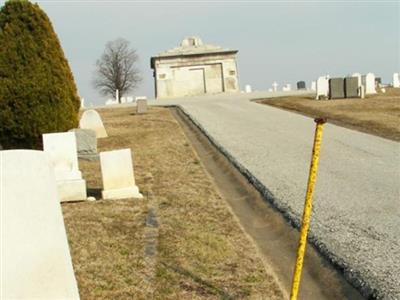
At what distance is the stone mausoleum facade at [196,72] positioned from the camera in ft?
165

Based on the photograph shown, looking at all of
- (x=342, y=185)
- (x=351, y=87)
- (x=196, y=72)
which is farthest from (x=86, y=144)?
(x=196, y=72)

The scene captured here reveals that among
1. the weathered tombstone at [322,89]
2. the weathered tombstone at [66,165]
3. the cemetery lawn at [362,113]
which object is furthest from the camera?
the weathered tombstone at [322,89]

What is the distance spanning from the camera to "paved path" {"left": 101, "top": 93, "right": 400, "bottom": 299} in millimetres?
5531

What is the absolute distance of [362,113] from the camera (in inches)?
871

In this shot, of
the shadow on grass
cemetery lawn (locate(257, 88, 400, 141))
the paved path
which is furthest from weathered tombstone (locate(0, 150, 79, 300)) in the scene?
cemetery lawn (locate(257, 88, 400, 141))

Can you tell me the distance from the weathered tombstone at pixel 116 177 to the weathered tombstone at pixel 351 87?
78.0 feet

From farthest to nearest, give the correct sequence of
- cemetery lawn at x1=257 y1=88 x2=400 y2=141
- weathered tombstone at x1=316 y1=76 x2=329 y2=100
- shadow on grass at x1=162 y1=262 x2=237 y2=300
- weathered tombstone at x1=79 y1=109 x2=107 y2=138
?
weathered tombstone at x1=316 y1=76 x2=329 y2=100
weathered tombstone at x1=79 y1=109 x2=107 y2=138
cemetery lawn at x1=257 y1=88 x2=400 y2=141
shadow on grass at x1=162 y1=262 x2=237 y2=300

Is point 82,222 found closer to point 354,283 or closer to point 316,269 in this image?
point 316,269

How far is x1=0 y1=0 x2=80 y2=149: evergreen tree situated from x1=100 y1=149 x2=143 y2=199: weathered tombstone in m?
3.69

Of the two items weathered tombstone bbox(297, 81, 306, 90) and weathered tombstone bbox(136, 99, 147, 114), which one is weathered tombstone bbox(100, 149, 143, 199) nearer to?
weathered tombstone bbox(136, 99, 147, 114)

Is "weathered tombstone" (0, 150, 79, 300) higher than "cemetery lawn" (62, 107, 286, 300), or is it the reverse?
"weathered tombstone" (0, 150, 79, 300)

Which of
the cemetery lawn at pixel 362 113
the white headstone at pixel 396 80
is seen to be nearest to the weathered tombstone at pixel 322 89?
the cemetery lawn at pixel 362 113

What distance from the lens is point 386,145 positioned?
44.9 ft

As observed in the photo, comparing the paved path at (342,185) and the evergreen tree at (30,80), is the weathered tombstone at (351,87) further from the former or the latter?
the evergreen tree at (30,80)
